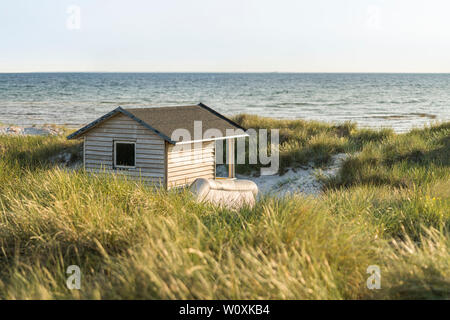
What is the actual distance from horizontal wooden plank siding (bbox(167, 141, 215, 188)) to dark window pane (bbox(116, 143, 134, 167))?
112 cm

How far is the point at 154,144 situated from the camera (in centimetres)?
1343

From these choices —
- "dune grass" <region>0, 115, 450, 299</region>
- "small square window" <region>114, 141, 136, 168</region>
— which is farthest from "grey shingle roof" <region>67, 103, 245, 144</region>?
"dune grass" <region>0, 115, 450, 299</region>

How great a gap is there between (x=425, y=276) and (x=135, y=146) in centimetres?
1000

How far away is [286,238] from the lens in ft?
16.7

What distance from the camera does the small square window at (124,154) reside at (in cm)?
1381

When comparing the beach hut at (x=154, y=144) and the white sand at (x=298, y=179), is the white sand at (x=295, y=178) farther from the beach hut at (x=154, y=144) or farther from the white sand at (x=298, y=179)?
the beach hut at (x=154, y=144)

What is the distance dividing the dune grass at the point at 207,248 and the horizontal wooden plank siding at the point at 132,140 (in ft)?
17.2

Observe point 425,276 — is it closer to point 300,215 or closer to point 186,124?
point 300,215

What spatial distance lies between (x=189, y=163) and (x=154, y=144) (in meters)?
1.15

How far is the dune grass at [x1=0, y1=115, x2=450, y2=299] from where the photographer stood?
4316 millimetres

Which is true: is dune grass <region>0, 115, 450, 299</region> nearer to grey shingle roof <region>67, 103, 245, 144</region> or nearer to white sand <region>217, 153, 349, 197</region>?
grey shingle roof <region>67, 103, 245, 144</region>

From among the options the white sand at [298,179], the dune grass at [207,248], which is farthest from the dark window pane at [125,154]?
the dune grass at [207,248]

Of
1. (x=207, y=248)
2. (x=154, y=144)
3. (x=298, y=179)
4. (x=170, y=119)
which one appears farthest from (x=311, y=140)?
(x=207, y=248)
